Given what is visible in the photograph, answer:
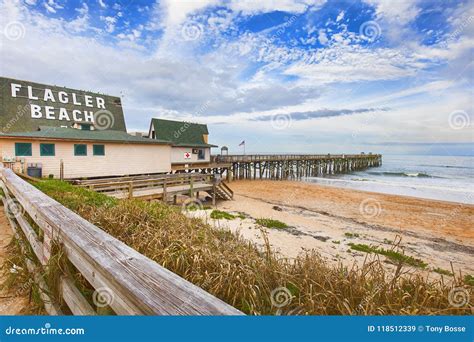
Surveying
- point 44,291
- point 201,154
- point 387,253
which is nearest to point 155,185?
point 387,253

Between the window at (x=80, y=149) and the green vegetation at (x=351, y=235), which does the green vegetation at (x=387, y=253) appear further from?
the window at (x=80, y=149)

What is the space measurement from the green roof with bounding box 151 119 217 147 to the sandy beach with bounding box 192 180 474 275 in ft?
38.5

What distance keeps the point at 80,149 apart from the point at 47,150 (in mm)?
1950

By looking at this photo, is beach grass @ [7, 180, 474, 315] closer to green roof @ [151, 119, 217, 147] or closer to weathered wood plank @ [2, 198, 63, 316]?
weathered wood plank @ [2, 198, 63, 316]

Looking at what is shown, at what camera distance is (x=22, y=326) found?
5.55 ft

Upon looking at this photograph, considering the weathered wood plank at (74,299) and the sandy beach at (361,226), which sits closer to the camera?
the weathered wood plank at (74,299)

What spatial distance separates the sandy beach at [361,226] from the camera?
9.62 m

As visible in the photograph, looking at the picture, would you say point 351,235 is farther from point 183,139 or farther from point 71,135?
point 183,139

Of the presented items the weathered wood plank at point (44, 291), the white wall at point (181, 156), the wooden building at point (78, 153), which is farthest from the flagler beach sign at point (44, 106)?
the weathered wood plank at point (44, 291)

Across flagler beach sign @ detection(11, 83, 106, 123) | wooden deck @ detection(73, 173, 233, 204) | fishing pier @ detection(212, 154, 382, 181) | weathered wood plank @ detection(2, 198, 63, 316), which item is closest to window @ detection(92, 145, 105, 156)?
wooden deck @ detection(73, 173, 233, 204)

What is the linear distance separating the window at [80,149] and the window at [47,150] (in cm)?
135

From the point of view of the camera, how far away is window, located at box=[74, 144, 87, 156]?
58.3 ft

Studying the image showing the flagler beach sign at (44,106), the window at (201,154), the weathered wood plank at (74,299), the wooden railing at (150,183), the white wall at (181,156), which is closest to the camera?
the weathered wood plank at (74,299)

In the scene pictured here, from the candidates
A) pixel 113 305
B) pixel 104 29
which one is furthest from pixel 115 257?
pixel 104 29
